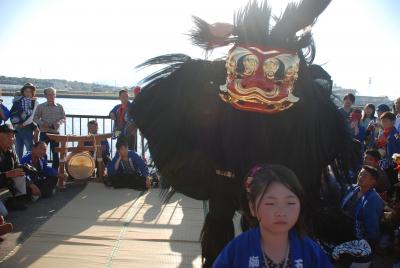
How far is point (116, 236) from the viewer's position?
3.18 m

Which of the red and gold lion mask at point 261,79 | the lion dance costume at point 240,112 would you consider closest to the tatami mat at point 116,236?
the lion dance costume at point 240,112

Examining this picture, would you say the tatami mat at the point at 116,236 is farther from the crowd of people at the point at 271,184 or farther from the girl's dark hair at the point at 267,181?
the girl's dark hair at the point at 267,181

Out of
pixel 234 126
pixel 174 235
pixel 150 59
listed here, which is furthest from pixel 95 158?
pixel 234 126

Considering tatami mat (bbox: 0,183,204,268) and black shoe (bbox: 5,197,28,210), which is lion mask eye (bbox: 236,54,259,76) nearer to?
tatami mat (bbox: 0,183,204,268)

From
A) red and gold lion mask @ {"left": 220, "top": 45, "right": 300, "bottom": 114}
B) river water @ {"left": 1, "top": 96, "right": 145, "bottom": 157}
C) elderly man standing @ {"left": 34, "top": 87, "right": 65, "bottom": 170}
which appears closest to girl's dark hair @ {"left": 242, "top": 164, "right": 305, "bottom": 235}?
red and gold lion mask @ {"left": 220, "top": 45, "right": 300, "bottom": 114}

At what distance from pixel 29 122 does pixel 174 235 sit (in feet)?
9.27

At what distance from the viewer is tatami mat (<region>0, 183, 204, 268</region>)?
272 centimetres

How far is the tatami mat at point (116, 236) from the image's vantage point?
2.72 m

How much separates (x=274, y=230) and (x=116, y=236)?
223 cm

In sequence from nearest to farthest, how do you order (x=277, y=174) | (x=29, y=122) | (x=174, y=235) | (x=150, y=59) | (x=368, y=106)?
(x=277, y=174), (x=150, y=59), (x=174, y=235), (x=29, y=122), (x=368, y=106)

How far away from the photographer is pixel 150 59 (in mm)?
1758

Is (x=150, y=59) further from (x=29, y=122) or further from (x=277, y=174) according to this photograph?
(x=29, y=122)

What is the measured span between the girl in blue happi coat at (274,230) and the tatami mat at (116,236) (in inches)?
59.0

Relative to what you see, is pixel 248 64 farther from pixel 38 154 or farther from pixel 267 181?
pixel 38 154
